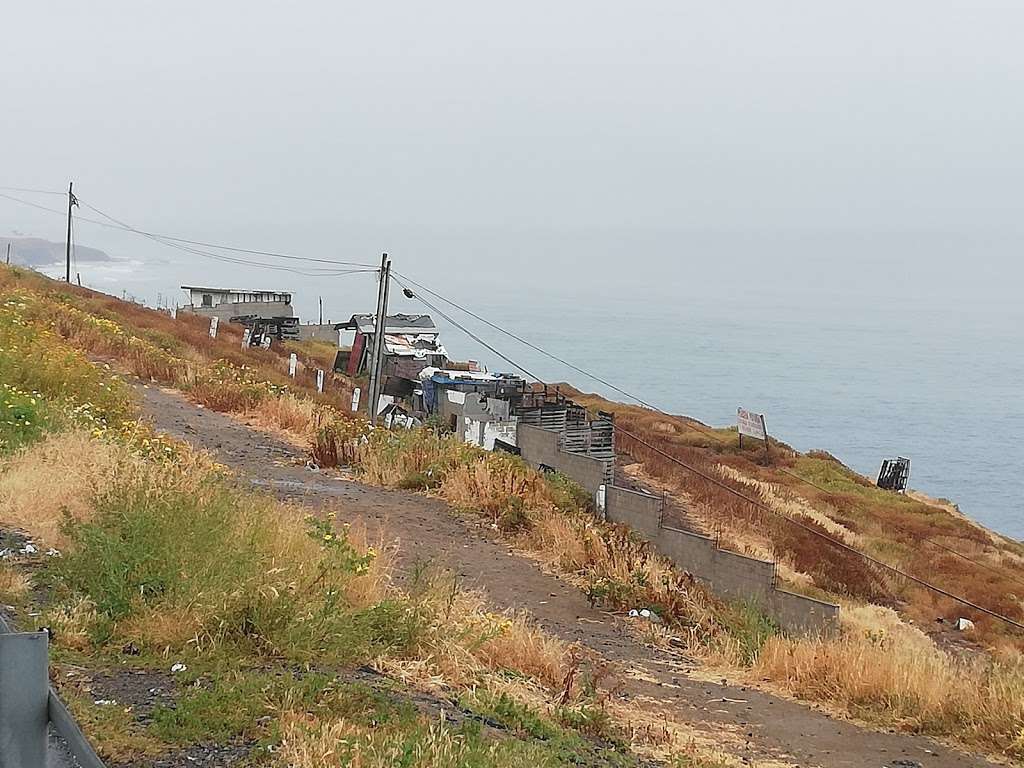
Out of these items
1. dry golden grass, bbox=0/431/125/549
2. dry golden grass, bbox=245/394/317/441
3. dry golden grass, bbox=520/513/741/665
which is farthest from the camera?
dry golden grass, bbox=245/394/317/441

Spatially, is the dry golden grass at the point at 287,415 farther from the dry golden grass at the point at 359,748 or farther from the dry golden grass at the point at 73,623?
the dry golden grass at the point at 359,748

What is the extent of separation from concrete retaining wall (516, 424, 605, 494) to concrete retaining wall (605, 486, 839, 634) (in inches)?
21.7

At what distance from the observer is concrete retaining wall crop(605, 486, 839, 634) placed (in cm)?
1180

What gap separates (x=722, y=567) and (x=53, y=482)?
324 inches

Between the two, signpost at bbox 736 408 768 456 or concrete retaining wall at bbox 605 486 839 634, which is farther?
signpost at bbox 736 408 768 456

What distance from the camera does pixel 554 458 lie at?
16984 mm

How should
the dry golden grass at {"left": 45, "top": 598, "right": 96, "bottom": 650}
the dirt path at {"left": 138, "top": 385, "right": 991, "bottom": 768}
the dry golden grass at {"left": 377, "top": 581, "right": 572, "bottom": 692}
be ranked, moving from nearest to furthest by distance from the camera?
the dry golden grass at {"left": 45, "top": 598, "right": 96, "bottom": 650} < the dry golden grass at {"left": 377, "top": 581, "right": 572, "bottom": 692} < the dirt path at {"left": 138, "top": 385, "right": 991, "bottom": 768}

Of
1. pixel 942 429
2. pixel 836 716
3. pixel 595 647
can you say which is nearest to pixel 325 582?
pixel 595 647

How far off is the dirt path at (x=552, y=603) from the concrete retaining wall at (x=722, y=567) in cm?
248

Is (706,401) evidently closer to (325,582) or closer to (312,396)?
(312,396)

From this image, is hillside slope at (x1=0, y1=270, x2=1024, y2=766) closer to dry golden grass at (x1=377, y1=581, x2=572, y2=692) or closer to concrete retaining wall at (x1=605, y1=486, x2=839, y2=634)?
dry golden grass at (x1=377, y1=581, x2=572, y2=692)

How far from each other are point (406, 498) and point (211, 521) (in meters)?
7.39

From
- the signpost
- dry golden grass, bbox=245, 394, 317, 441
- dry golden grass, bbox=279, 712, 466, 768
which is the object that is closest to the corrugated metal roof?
the signpost

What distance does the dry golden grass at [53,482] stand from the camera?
7461mm
